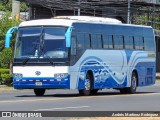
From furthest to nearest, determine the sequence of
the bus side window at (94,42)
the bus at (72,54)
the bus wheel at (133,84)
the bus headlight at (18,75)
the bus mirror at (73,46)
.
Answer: the bus wheel at (133,84), the bus side window at (94,42), the bus headlight at (18,75), the bus mirror at (73,46), the bus at (72,54)

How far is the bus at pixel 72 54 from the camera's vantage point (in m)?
26.4

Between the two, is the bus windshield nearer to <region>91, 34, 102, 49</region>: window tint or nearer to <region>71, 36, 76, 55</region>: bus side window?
<region>71, 36, 76, 55</region>: bus side window

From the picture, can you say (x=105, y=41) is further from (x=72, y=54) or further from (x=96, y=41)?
(x=72, y=54)

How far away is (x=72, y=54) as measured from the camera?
26656mm

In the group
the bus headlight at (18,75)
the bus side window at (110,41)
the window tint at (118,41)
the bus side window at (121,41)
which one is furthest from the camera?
the bus side window at (121,41)

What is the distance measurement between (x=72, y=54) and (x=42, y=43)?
4.51 ft

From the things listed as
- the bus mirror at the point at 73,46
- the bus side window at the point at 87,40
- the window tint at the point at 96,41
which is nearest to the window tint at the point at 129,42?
the window tint at the point at 96,41

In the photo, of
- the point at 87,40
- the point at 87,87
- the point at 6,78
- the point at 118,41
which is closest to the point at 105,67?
the point at 118,41

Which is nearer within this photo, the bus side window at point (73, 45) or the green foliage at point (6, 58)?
the bus side window at point (73, 45)

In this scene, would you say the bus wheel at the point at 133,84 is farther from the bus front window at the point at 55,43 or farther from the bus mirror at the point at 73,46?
the bus front window at the point at 55,43

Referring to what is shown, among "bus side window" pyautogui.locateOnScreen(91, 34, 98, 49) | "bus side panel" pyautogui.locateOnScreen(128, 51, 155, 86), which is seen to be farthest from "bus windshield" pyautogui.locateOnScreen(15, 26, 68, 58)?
"bus side panel" pyautogui.locateOnScreen(128, 51, 155, 86)

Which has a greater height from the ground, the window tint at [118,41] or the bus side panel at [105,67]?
the window tint at [118,41]

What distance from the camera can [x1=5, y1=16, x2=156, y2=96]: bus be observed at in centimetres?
2642

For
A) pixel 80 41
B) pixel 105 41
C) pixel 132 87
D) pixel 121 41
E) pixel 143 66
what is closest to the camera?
pixel 80 41
